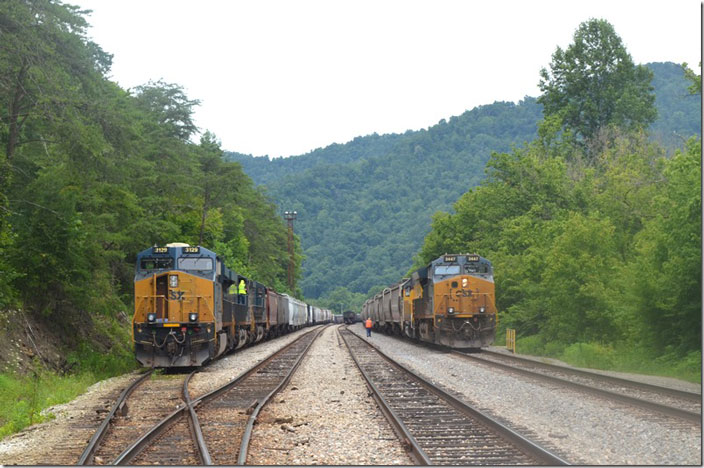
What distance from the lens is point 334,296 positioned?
198 metres

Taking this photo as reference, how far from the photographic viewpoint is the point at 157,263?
23297mm

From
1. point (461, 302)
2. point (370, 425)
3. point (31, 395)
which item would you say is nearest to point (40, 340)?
point (31, 395)

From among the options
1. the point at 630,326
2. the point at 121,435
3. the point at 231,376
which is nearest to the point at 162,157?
the point at 231,376

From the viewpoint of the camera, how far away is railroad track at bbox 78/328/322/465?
31.9 ft

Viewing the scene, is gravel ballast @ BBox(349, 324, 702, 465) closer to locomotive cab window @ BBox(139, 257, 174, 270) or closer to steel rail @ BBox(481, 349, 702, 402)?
steel rail @ BBox(481, 349, 702, 402)

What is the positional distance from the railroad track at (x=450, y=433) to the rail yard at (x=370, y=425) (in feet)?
0.08

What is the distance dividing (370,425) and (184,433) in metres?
2.99

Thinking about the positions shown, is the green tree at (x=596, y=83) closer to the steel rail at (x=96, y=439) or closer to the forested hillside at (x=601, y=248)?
the forested hillside at (x=601, y=248)

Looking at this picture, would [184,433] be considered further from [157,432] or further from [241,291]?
[241,291]

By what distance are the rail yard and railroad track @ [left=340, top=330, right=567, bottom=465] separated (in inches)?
1.0

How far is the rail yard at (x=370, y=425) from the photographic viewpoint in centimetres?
971

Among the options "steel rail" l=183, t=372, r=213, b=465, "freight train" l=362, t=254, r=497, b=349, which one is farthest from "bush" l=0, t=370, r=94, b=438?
→ "freight train" l=362, t=254, r=497, b=349

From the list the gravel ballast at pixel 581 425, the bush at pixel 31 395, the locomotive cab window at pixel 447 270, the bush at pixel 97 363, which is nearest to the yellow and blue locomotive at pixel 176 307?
the bush at pixel 97 363

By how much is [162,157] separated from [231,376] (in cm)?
3202
